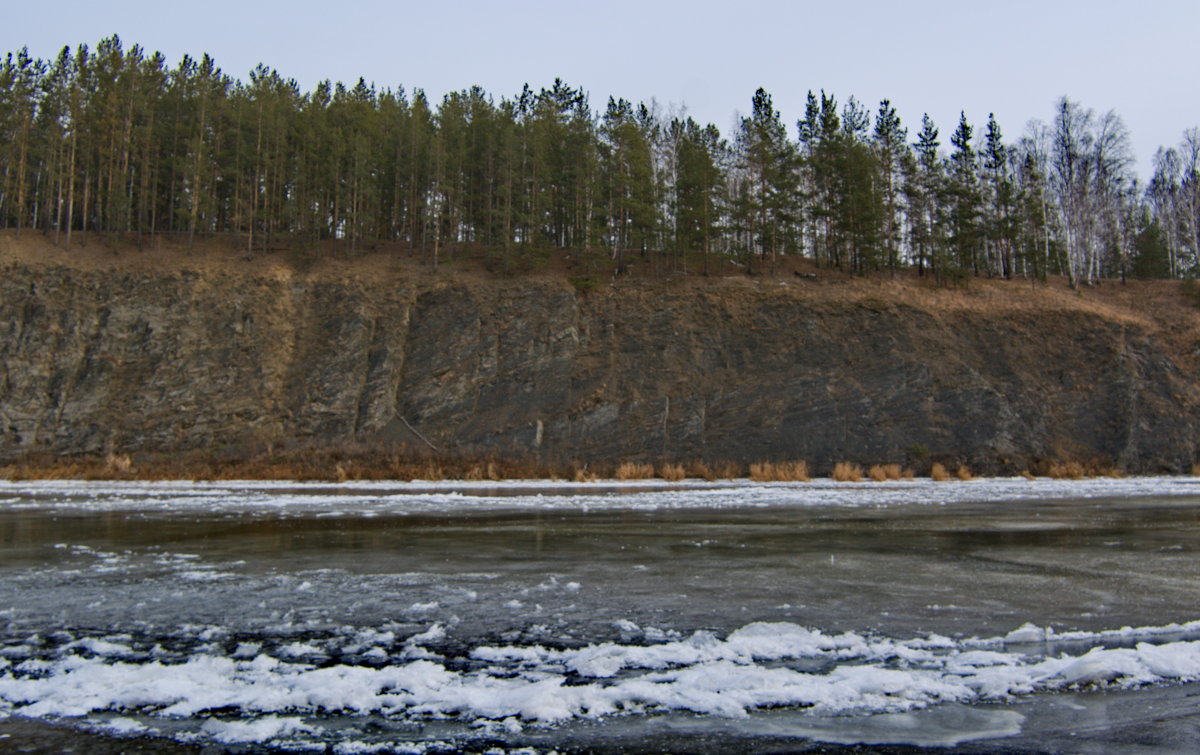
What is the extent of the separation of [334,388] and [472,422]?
7.68 metres

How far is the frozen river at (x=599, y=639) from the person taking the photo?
502cm

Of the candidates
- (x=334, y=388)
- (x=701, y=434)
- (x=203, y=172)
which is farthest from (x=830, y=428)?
(x=203, y=172)

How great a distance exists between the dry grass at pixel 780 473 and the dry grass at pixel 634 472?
4.50 m

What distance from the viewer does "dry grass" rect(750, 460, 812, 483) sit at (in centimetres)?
A: 3484

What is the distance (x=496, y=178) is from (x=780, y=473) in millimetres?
32608

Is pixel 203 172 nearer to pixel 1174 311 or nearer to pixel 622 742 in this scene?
pixel 622 742

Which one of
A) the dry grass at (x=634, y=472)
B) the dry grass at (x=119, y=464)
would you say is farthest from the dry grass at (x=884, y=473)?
the dry grass at (x=119, y=464)

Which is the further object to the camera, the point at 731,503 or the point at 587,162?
the point at 587,162

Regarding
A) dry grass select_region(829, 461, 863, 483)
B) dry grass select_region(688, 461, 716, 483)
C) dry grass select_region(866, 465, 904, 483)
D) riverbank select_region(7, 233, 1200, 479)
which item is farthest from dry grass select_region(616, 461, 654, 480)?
dry grass select_region(866, 465, 904, 483)

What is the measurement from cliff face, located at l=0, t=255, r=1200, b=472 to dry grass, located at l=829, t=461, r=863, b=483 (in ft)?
5.15

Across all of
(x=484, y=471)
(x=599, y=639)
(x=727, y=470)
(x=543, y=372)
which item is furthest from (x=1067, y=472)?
(x=599, y=639)

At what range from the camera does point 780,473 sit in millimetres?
35094

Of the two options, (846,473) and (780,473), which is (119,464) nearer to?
(780,473)

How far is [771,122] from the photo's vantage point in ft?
196
